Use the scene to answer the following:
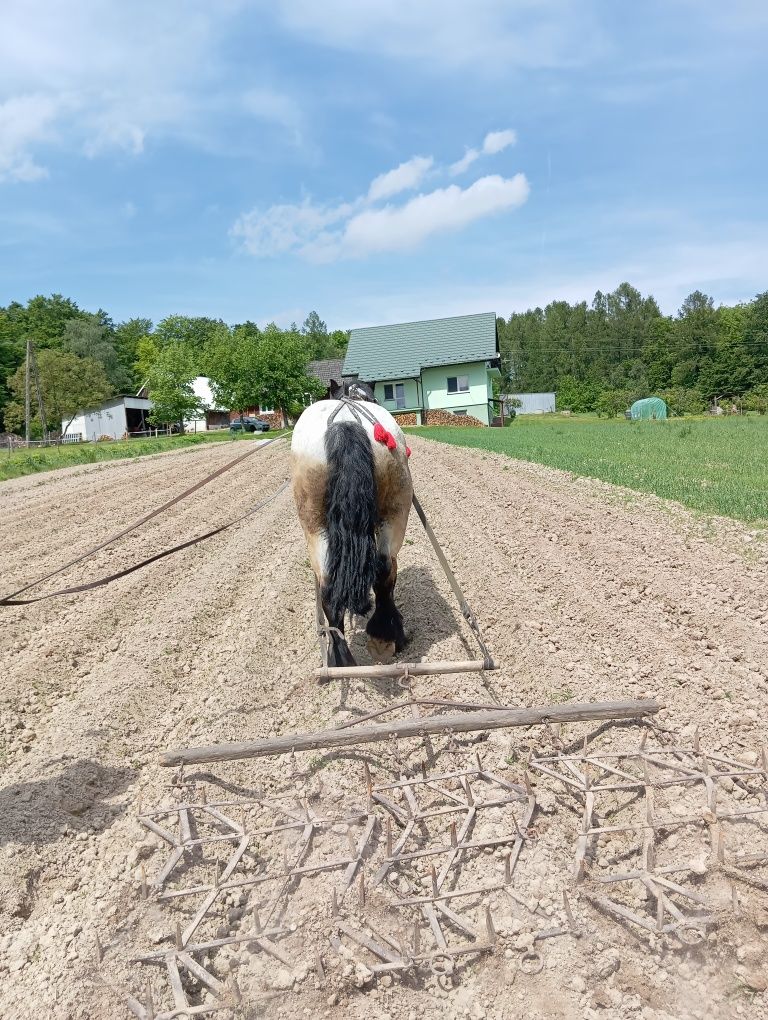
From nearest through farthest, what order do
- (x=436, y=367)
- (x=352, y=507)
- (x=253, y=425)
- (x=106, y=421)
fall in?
(x=352, y=507)
(x=436, y=367)
(x=253, y=425)
(x=106, y=421)

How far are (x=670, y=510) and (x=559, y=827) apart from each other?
7.31 m

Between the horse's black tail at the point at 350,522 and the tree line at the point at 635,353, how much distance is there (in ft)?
181

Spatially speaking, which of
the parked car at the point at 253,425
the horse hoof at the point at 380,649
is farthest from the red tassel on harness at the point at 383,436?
the parked car at the point at 253,425

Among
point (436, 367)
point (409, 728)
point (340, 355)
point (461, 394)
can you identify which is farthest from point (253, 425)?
point (409, 728)

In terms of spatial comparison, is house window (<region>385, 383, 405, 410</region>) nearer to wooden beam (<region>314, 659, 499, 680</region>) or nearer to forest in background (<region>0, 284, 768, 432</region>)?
forest in background (<region>0, 284, 768, 432</region>)

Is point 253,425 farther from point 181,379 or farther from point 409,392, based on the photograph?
point 409,392

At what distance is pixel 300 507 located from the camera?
460cm

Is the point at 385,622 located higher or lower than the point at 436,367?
lower

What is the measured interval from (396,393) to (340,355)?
47580 mm

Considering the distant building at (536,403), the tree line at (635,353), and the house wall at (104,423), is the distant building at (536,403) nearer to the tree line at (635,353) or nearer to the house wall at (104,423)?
the tree line at (635,353)

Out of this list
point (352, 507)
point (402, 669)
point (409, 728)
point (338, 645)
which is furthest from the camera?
point (338, 645)

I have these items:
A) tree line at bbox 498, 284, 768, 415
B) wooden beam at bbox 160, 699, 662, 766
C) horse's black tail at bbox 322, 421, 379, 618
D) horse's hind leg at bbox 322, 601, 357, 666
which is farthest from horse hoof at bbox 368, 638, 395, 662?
tree line at bbox 498, 284, 768, 415

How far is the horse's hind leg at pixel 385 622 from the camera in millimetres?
4746

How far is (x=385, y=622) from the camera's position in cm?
482
